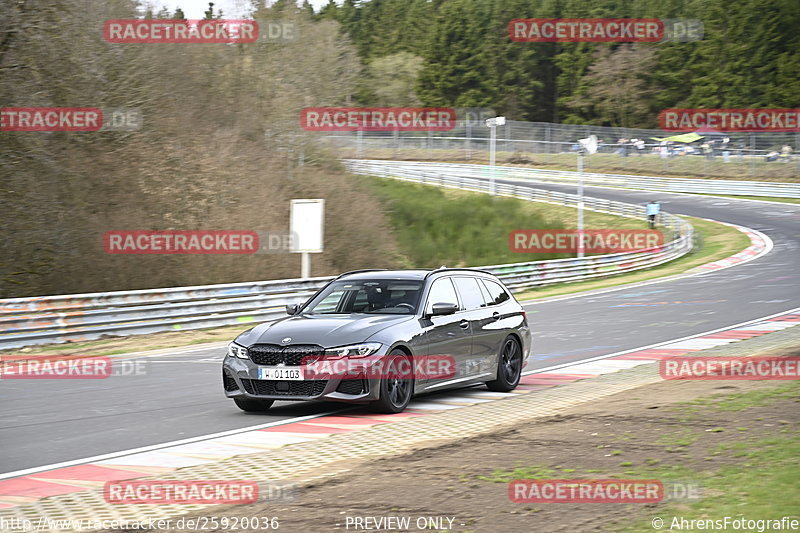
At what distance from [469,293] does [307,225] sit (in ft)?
46.0

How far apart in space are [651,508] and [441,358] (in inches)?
222

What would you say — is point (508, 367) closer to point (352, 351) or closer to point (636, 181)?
point (352, 351)

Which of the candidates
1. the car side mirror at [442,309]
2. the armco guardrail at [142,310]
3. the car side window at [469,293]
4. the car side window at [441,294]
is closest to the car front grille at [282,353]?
the car side mirror at [442,309]

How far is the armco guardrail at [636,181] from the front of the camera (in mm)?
67312

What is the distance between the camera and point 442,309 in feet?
37.7

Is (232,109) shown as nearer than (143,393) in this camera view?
No

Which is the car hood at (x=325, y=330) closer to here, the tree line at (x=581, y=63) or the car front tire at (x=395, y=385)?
the car front tire at (x=395, y=385)

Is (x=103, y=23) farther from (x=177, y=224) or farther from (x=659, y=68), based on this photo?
(x=659, y=68)

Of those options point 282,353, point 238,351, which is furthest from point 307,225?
point 282,353

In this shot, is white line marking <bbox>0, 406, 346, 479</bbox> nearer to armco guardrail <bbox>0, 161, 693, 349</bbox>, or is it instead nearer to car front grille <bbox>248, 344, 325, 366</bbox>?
car front grille <bbox>248, 344, 325, 366</bbox>

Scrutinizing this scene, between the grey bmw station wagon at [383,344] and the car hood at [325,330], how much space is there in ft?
0.04

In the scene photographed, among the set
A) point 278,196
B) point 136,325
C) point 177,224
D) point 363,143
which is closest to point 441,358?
point 136,325

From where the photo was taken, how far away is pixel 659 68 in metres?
101

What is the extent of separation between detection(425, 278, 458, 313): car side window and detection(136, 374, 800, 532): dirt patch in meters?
2.08
